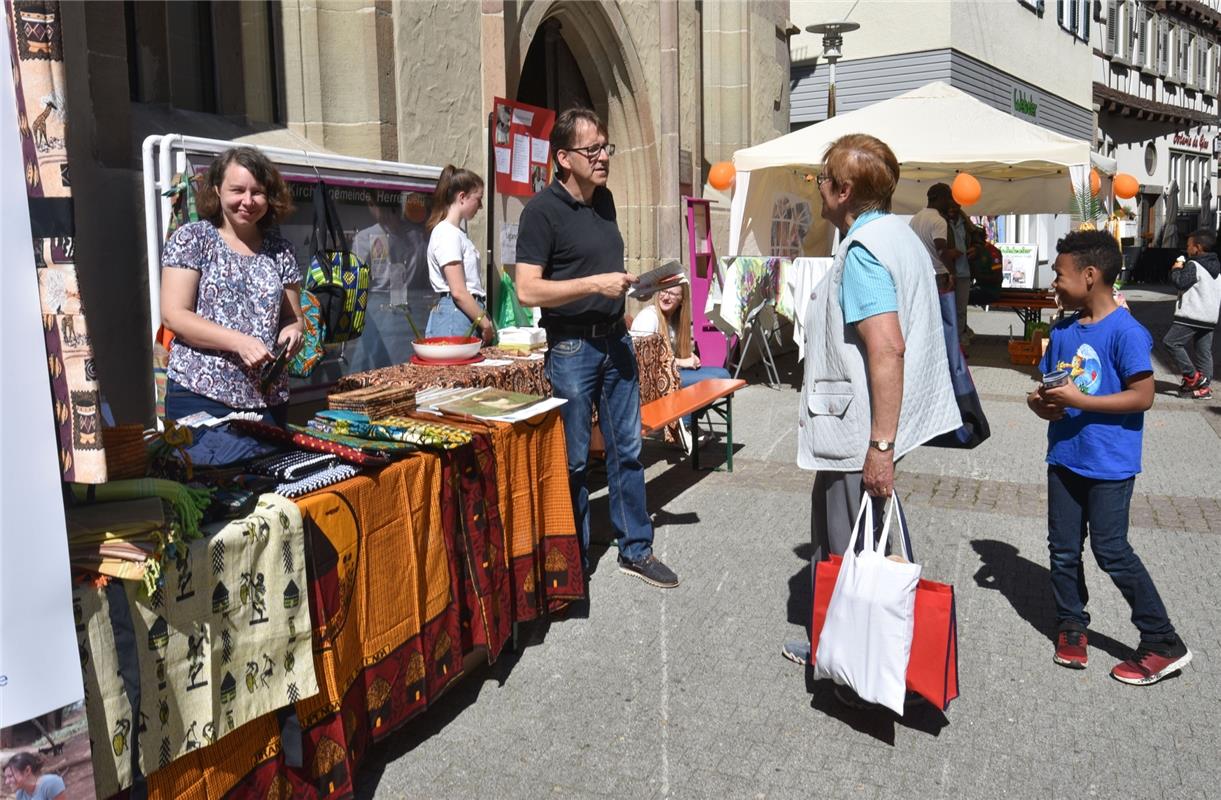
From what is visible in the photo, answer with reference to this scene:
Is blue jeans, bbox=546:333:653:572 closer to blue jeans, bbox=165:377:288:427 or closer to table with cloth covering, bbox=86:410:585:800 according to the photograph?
table with cloth covering, bbox=86:410:585:800

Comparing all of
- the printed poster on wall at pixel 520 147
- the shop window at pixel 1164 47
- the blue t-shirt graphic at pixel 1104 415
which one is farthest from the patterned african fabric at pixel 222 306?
the shop window at pixel 1164 47

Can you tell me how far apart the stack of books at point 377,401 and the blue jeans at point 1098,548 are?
2280 mm

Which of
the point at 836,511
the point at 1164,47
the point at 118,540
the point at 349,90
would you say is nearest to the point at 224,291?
the point at 118,540

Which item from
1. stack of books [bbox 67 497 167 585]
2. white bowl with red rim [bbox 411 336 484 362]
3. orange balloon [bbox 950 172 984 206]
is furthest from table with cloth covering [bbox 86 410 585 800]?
orange balloon [bbox 950 172 984 206]

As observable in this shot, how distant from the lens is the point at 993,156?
33.3 ft

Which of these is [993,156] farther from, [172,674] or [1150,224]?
[1150,224]

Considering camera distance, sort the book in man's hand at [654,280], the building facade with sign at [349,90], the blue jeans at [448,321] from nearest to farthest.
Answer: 1. the book in man's hand at [654,280]
2. the building facade with sign at [349,90]
3. the blue jeans at [448,321]

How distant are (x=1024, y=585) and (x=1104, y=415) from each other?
4.16 feet

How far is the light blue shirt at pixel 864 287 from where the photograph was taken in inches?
124

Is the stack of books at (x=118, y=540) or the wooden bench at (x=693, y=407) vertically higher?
the stack of books at (x=118, y=540)

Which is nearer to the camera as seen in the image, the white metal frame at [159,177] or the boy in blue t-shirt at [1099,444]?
the boy in blue t-shirt at [1099,444]

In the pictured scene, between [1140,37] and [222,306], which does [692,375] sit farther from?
[1140,37]

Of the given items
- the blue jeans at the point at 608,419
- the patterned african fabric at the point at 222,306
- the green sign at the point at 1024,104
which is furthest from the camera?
the green sign at the point at 1024,104

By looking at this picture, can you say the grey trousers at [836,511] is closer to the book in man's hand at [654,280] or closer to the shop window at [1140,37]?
the book in man's hand at [654,280]
